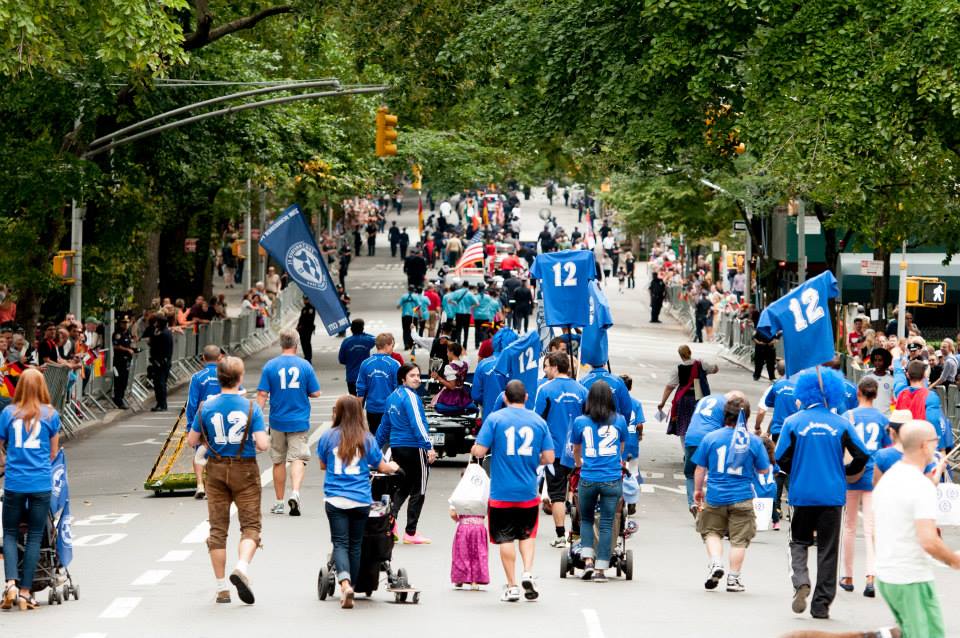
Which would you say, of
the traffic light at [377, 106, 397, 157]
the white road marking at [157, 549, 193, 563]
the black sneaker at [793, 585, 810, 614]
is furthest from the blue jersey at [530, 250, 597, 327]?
the traffic light at [377, 106, 397, 157]

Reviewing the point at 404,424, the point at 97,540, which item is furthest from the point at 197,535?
the point at 404,424

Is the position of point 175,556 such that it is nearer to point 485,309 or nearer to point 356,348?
point 356,348

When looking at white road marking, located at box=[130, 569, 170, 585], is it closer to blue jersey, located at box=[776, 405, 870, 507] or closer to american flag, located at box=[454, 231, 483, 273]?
blue jersey, located at box=[776, 405, 870, 507]

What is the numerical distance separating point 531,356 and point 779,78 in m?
5.66

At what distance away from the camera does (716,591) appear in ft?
46.8

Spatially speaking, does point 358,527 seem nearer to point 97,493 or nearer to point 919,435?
point 919,435

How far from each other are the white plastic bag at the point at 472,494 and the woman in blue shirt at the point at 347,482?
34.6 inches

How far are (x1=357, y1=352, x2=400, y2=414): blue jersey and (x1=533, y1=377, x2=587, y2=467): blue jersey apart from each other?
334 centimetres

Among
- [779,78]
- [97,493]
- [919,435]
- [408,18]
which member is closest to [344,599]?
[919,435]

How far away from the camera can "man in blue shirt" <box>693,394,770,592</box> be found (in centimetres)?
1388

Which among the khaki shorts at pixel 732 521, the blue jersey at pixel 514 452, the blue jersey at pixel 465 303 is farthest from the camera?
the blue jersey at pixel 465 303

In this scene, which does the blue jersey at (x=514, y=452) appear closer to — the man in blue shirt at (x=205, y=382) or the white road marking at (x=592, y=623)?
the white road marking at (x=592, y=623)

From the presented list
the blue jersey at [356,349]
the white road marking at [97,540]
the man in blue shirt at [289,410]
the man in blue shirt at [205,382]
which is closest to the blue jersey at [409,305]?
the blue jersey at [356,349]

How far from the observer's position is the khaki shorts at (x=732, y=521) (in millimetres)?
13844
